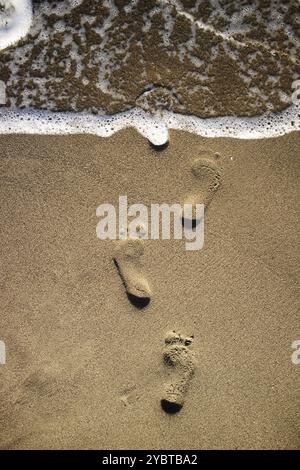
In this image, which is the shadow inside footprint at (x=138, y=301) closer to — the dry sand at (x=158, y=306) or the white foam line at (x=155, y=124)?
the dry sand at (x=158, y=306)

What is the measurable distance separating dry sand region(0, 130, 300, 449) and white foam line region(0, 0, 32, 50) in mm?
996

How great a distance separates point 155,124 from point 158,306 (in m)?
1.49

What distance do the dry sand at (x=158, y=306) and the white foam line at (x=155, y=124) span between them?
94mm

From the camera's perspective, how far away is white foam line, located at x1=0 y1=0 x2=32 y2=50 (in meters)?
3.23

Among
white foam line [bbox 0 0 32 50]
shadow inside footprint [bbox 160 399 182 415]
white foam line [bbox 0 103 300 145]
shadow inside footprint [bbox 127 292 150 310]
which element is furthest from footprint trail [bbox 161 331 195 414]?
white foam line [bbox 0 0 32 50]

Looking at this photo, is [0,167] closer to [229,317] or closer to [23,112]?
[23,112]

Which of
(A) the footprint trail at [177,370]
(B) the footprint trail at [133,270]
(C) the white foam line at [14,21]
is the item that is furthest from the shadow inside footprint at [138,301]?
(C) the white foam line at [14,21]

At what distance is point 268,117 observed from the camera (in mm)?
3158

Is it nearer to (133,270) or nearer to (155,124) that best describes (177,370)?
(133,270)

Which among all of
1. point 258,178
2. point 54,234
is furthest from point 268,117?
point 54,234

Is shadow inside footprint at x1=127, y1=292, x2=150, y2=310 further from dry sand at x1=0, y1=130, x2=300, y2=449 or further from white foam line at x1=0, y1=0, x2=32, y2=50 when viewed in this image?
white foam line at x1=0, y1=0, x2=32, y2=50

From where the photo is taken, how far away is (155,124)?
124 inches

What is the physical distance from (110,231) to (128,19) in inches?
71.1
